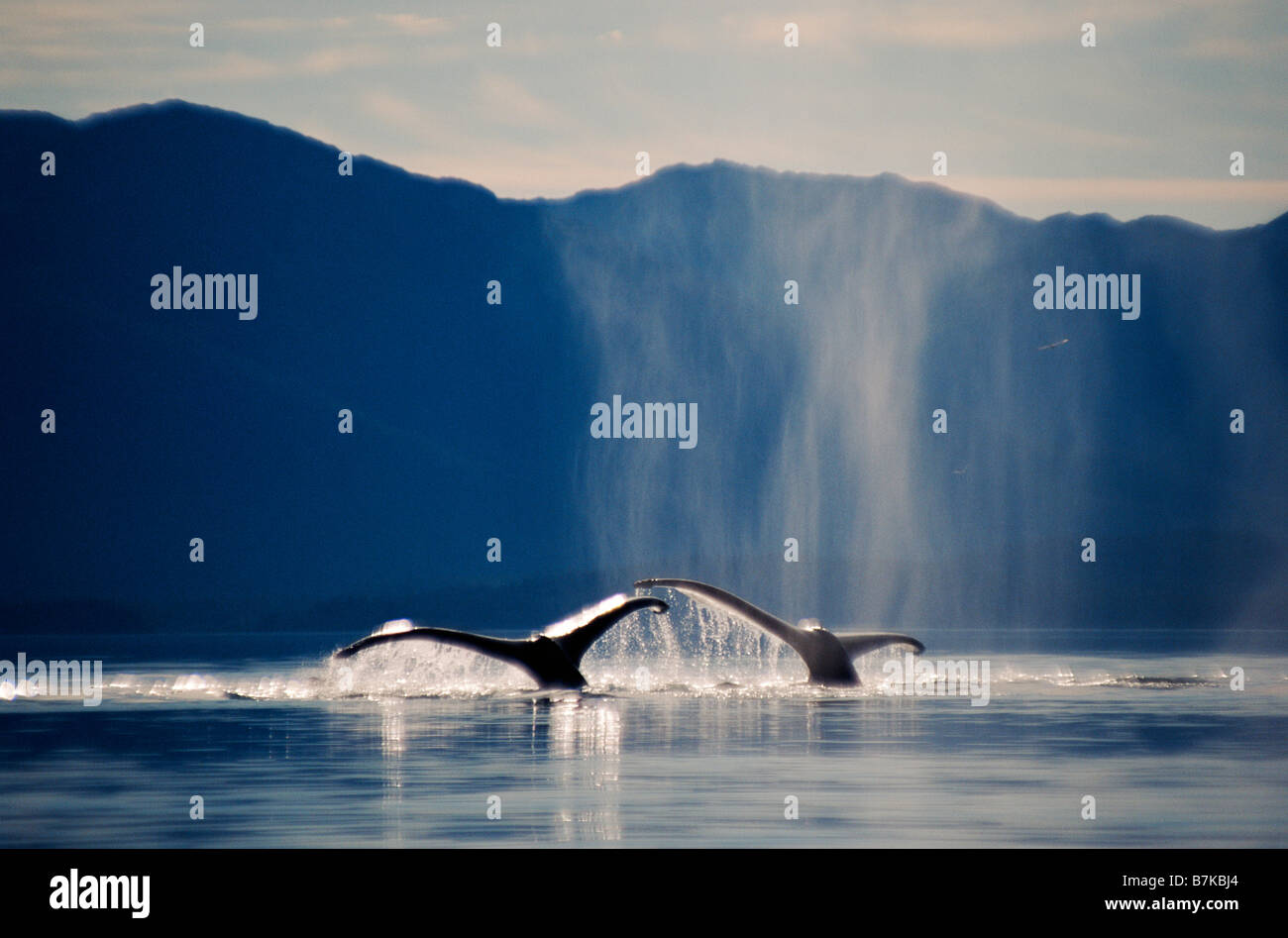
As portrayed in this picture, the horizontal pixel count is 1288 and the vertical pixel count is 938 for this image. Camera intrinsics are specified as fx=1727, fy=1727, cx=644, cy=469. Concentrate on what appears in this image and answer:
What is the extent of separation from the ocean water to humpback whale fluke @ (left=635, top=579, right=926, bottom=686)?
27.8 inches

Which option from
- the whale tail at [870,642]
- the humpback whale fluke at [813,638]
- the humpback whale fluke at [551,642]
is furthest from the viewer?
the whale tail at [870,642]

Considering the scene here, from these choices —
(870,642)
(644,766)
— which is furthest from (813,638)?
(644,766)

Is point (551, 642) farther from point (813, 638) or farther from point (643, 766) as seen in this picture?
point (643, 766)

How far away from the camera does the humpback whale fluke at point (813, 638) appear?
39.9 meters

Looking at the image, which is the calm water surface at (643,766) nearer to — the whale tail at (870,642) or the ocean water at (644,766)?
the ocean water at (644,766)

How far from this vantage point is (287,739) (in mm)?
32625

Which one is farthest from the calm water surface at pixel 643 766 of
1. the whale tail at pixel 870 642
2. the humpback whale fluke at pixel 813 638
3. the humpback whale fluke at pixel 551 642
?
the whale tail at pixel 870 642

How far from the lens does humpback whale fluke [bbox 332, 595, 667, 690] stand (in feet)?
125

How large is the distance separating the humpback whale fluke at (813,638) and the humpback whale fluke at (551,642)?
745mm

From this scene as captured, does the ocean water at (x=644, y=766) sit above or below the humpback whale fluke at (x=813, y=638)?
below

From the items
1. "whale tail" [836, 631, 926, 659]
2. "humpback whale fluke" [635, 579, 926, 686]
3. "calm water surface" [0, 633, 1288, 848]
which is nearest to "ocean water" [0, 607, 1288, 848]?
"calm water surface" [0, 633, 1288, 848]

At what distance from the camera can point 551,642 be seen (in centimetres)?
4150

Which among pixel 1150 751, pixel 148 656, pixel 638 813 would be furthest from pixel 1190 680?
pixel 148 656
